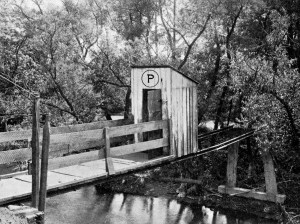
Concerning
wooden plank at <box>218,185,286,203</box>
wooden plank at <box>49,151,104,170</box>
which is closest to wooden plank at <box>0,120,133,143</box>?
wooden plank at <box>49,151,104,170</box>

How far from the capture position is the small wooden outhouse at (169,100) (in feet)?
35.1

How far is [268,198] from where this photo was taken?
50.3ft

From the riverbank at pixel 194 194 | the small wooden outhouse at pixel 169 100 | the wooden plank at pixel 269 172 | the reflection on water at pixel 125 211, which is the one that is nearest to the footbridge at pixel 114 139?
the small wooden outhouse at pixel 169 100

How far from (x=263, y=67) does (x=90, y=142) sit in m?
7.49

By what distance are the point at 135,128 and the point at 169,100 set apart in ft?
5.26

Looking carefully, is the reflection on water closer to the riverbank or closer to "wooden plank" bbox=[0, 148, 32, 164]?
the riverbank

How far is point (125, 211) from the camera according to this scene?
17000 mm

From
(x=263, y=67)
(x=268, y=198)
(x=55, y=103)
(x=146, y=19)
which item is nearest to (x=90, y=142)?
(x=263, y=67)

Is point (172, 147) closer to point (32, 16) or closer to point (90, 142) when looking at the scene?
point (90, 142)

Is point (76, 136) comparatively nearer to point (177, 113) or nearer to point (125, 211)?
point (177, 113)

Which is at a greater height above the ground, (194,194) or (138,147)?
(138,147)

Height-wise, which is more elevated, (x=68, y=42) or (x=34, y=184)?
(x=68, y=42)

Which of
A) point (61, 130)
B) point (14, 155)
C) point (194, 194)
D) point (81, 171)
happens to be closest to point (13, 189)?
point (14, 155)

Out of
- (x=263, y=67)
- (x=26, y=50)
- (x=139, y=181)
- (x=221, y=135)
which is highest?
(x=26, y=50)
